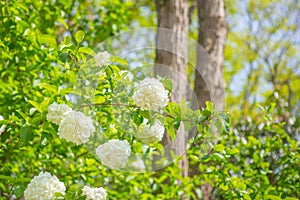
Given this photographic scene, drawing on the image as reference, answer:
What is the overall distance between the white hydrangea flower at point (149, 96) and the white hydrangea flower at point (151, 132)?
0.18 metres

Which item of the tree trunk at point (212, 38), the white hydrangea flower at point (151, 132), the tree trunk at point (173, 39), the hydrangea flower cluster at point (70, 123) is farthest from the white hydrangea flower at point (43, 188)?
the tree trunk at point (212, 38)

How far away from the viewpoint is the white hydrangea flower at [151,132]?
→ 6.54 feet

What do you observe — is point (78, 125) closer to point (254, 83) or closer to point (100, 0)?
point (100, 0)

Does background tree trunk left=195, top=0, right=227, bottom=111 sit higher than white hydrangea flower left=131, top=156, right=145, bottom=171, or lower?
higher

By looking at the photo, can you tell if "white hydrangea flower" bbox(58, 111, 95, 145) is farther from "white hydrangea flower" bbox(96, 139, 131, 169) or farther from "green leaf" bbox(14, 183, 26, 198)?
"green leaf" bbox(14, 183, 26, 198)

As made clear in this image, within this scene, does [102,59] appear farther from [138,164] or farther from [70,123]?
[138,164]

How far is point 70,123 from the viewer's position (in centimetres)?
179

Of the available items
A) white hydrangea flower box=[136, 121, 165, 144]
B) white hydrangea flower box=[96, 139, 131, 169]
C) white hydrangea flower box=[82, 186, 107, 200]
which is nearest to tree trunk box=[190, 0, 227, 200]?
white hydrangea flower box=[136, 121, 165, 144]

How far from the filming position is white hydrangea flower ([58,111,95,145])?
179 cm

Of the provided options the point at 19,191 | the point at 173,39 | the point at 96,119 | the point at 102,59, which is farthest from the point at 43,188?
the point at 173,39

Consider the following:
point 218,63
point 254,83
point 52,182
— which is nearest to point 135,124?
point 52,182

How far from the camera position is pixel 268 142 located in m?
2.91

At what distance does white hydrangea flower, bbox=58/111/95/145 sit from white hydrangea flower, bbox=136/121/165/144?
27 centimetres

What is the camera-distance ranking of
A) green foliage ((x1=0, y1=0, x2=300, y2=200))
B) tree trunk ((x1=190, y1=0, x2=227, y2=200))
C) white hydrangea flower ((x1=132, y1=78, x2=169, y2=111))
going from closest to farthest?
white hydrangea flower ((x1=132, y1=78, x2=169, y2=111)) < green foliage ((x1=0, y1=0, x2=300, y2=200)) < tree trunk ((x1=190, y1=0, x2=227, y2=200))
